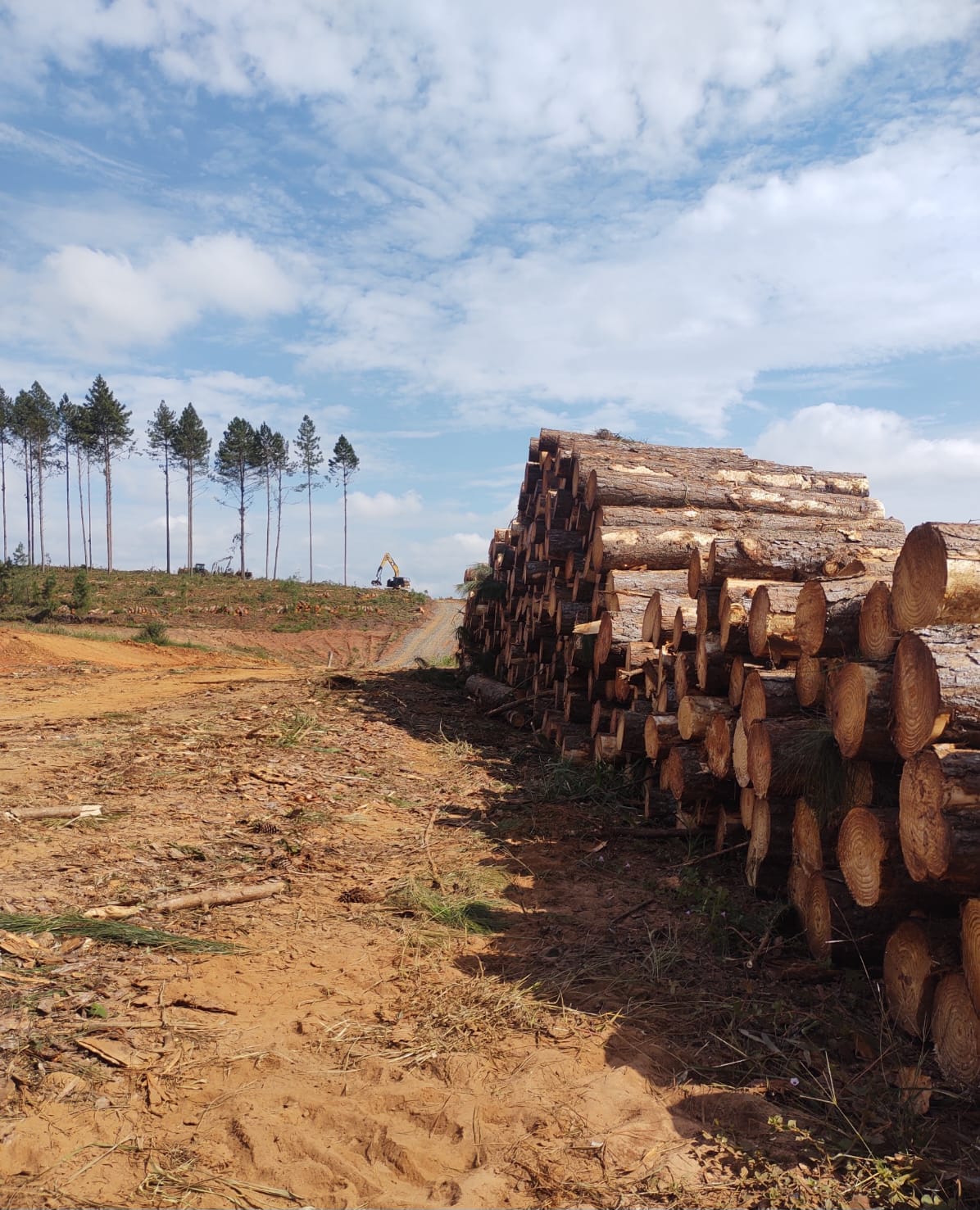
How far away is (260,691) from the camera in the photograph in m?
11.7

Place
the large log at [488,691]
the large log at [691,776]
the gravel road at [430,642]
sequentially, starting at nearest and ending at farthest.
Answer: the large log at [691,776]
the large log at [488,691]
the gravel road at [430,642]

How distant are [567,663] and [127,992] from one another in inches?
257

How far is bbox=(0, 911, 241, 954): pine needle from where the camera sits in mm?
4246

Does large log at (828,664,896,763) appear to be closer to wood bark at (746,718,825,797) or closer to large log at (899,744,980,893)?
wood bark at (746,718,825,797)

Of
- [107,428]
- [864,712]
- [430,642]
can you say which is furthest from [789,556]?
[107,428]

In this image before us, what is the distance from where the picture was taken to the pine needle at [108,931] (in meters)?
4.25

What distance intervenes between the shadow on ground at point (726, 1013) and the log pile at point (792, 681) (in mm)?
225

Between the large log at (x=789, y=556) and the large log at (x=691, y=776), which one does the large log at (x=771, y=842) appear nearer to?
the large log at (x=691, y=776)

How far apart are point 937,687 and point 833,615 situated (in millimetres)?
1223

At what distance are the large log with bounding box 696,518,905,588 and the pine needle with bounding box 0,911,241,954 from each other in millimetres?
4430

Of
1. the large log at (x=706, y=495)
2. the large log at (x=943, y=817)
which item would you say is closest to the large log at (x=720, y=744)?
the large log at (x=943, y=817)

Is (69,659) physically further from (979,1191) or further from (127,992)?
(979,1191)

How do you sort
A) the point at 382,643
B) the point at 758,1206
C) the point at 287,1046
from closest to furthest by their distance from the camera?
the point at 758,1206
the point at 287,1046
the point at 382,643

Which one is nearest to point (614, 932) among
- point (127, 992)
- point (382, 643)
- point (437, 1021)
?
point (437, 1021)
